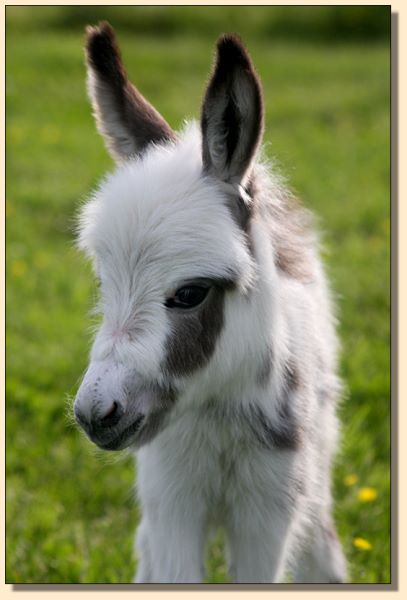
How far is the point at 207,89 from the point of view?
102 inches

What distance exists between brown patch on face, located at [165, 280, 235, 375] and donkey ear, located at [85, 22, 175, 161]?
2.39 ft

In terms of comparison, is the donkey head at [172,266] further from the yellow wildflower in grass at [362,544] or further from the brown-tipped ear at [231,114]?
the yellow wildflower in grass at [362,544]

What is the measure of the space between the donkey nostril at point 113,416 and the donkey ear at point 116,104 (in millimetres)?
1087

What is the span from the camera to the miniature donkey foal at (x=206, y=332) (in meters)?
2.50

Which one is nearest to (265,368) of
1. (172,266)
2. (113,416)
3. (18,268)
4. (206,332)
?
(206,332)

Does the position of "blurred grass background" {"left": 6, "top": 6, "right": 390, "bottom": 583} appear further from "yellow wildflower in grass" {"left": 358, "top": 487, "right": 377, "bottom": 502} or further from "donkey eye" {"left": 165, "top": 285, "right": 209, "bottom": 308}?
"donkey eye" {"left": 165, "top": 285, "right": 209, "bottom": 308}

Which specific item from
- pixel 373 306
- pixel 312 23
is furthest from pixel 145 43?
pixel 373 306

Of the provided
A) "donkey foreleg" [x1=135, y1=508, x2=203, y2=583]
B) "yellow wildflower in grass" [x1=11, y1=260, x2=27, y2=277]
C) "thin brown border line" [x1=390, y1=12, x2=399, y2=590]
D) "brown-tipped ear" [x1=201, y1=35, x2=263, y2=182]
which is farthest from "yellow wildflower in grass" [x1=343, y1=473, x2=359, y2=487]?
"yellow wildflower in grass" [x1=11, y1=260, x2=27, y2=277]

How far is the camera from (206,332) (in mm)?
2639

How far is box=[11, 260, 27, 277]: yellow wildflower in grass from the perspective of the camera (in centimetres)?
697

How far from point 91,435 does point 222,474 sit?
82 centimetres

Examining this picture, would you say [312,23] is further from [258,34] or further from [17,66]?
[17,66]

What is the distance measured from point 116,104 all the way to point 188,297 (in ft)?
2.90

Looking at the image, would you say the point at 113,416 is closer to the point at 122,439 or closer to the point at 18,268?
the point at 122,439
